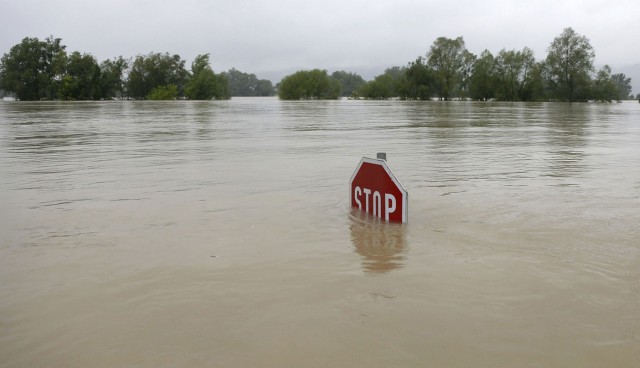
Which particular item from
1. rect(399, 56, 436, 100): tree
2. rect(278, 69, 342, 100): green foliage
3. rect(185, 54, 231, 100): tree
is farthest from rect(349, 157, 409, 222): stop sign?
rect(278, 69, 342, 100): green foliage

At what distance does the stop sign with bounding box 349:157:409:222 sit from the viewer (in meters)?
5.99

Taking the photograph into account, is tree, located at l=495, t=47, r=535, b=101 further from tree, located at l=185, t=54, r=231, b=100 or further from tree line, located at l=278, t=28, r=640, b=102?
tree, located at l=185, t=54, r=231, b=100

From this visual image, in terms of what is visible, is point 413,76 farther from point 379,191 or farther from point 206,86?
point 379,191

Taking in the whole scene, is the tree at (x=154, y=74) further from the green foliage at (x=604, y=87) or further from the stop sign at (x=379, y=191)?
the stop sign at (x=379, y=191)

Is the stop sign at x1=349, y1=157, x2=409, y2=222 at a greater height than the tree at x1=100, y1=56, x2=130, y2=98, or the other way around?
the tree at x1=100, y1=56, x2=130, y2=98

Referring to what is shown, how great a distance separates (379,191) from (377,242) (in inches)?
39.0

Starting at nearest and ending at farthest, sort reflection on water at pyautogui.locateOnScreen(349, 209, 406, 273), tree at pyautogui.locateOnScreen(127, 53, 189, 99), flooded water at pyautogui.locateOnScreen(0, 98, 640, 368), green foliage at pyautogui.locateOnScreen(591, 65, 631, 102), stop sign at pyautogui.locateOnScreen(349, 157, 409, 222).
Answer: flooded water at pyautogui.locateOnScreen(0, 98, 640, 368) < reflection on water at pyautogui.locateOnScreen(349, 209, 406, 273) < stop sign at pyautogui.locateOnScreen(349, 157, 409, 222) < green foliage at pyautogui.locateOnScreen(591, 65, 631, 102) < tree at pyautogui.locateOnScreen(127, 53, 189, 99)

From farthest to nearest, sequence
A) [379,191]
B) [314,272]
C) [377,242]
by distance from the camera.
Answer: [379,191] → [377,242] → [314,272]

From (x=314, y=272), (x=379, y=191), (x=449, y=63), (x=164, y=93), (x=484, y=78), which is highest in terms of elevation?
(x=449, y=63)

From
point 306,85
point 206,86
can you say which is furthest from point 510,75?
point 206,86

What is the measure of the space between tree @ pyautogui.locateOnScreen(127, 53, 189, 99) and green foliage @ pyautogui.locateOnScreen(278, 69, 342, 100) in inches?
852

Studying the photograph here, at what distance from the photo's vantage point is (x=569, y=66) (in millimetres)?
93375

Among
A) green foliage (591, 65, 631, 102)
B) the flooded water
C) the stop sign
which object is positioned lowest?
the flooded water

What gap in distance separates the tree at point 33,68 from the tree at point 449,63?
66502 mm
